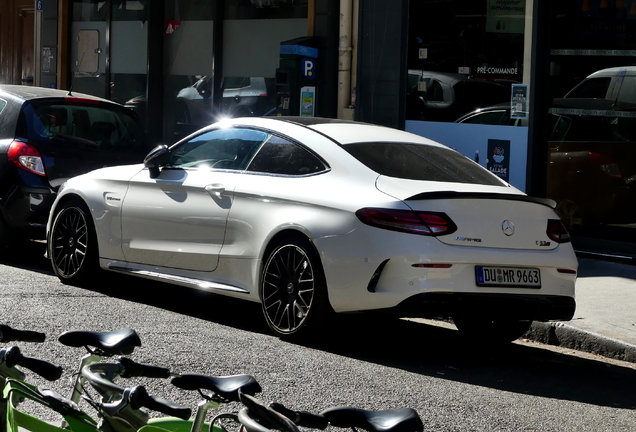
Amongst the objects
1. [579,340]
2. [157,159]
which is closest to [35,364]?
[157,159]

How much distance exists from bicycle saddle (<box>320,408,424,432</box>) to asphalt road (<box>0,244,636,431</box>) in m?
2.46

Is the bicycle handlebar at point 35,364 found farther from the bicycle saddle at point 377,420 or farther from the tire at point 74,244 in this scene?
the tire at point 74,244

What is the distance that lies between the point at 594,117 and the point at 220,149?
190 inches

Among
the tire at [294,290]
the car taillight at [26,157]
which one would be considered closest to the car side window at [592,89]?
the tire at [294,290]

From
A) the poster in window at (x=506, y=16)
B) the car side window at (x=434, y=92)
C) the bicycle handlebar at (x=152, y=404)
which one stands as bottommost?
the bicycle handlebar at (x=152, y=404)

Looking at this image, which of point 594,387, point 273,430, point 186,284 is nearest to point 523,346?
point 594,387

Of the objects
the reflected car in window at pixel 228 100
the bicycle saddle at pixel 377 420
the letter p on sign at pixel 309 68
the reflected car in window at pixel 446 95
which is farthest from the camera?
the reflected car in window at pixel 228 100

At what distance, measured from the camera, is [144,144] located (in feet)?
31.1

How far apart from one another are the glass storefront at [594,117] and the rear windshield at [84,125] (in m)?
4.59

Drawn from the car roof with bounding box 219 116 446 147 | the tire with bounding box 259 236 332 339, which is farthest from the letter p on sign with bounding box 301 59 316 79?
the tire with bounding box 259 236 332 339

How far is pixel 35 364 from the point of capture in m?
2.50

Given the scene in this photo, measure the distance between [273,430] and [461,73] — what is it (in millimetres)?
9852

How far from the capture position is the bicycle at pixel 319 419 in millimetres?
1899

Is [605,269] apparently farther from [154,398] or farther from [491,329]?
[154,398]
